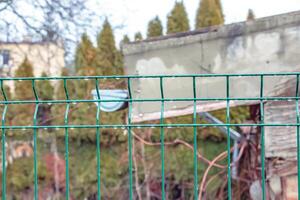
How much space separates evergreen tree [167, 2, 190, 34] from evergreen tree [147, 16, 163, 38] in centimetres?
21

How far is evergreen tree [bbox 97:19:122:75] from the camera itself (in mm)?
8320

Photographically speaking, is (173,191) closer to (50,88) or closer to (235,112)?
(235,112)

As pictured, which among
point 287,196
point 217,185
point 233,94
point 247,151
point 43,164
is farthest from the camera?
point 43,164

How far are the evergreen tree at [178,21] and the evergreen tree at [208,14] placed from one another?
182 mm

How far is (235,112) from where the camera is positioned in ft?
25.7

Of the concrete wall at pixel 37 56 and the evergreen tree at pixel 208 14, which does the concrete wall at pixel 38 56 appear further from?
the evergreen tree at pixel 208 14

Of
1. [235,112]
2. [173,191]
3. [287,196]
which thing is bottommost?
[173,191]

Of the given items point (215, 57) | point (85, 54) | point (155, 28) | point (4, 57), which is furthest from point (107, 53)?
point (215, 57)

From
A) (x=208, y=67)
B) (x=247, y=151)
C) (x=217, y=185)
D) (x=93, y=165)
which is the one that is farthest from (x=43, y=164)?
(x=208, y=67)

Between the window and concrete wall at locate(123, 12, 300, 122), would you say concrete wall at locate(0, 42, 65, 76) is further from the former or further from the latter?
concrete wall at locate(123, 12, 300, 122)

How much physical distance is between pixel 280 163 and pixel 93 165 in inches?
180

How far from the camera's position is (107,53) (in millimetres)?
8414

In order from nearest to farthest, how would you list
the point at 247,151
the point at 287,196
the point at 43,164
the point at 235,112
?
1. the point at 287,196
2. the point at 247,151
3. the point at 235,112
4. the point at 43,164

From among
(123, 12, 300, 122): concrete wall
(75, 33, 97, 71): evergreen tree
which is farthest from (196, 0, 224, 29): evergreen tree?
(123, 12, 300, 122): concrete wall
